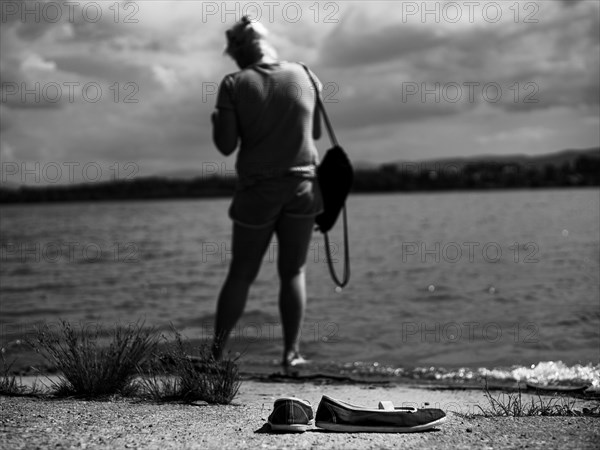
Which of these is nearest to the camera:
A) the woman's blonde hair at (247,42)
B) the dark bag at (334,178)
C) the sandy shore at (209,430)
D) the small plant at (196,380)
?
the sandy shore at (209,430)

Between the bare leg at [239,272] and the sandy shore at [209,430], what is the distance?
120cm

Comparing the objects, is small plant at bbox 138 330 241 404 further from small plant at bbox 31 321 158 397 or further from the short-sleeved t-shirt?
the short-sleeved t-shirt

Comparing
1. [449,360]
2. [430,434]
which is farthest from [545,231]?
[430,434]

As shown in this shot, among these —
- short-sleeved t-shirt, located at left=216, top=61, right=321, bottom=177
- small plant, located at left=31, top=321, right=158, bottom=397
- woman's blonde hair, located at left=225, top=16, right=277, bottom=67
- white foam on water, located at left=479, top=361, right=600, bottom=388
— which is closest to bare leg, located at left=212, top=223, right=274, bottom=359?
short-sleeved t-shirt, located at left=216, top=61, right=321, bottom=177

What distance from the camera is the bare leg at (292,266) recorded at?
5.27 m

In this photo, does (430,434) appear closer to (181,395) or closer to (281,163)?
(181,395)

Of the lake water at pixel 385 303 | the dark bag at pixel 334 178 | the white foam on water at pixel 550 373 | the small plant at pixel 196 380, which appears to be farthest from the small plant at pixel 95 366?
the white foam on water at pixel 550 373

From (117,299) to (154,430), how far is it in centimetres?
717

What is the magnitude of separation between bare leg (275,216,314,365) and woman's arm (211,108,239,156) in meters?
0.61

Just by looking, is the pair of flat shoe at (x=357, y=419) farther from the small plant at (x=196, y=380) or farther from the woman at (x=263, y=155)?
the woman at (x=263, y=155)

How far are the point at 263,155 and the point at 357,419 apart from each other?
2320mm

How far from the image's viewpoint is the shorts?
5.12 meters

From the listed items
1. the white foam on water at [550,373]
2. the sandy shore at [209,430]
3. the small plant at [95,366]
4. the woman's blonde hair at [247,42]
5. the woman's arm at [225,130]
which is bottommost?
the white foam on water at [550,373]

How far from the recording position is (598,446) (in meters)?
2.94
